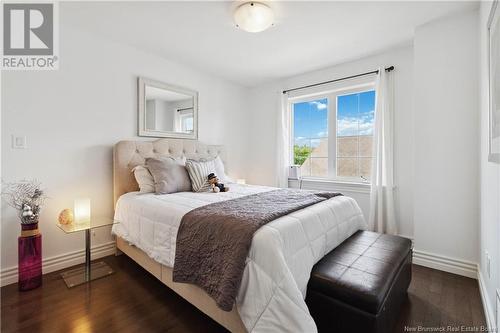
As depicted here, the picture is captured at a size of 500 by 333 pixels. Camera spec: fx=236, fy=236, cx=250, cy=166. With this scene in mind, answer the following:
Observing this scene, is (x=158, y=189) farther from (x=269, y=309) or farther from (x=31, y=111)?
(x=269, y=309)

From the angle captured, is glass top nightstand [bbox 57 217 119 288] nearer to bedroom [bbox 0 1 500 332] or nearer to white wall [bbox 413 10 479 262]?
bedroom [bbox 0 1 500 332]

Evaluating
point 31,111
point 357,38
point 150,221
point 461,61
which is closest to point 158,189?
point 150,221

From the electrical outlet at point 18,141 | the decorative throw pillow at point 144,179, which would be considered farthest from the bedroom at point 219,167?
the decorative throw pillow at point 144,179

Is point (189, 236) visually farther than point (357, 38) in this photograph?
No

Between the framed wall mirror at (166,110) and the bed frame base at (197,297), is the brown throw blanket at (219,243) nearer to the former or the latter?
the bed frame base at (197,297)

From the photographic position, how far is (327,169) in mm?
3629

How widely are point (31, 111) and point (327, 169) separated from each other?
3.55 meters

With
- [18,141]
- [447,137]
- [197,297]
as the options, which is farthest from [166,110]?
[447,137]

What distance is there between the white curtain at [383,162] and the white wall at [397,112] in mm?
89

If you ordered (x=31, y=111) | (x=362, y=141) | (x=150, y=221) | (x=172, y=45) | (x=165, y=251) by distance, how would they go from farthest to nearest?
(x=362, y=141) → (x=172, y=45) → (x=31, y=111) → (x=150, y=221) → (x=165, y=251)

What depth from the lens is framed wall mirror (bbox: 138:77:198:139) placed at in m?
2.90

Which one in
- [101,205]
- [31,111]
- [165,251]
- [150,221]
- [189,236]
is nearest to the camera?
[189,236]

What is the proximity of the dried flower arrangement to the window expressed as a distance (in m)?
3.26

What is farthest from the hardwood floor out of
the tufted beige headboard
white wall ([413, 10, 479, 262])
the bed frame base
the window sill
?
the window sill
